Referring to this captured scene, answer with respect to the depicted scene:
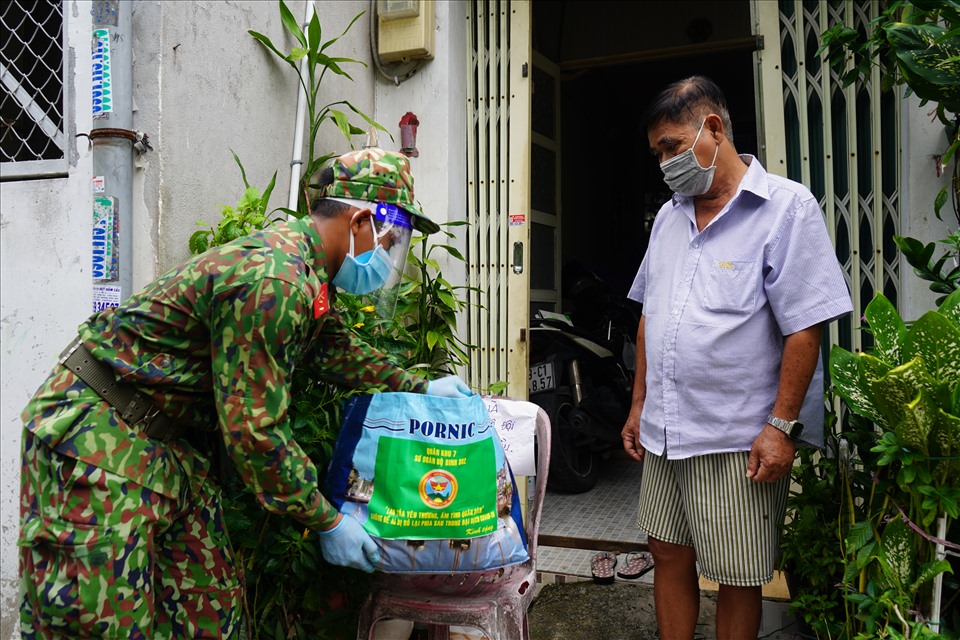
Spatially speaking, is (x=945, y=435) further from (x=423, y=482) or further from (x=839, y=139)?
(x=839, y=139)

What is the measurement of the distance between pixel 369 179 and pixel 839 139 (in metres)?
2.12

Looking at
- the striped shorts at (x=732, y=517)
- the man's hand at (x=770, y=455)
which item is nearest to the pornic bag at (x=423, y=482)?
the striped shorts at (x=732, y=517)

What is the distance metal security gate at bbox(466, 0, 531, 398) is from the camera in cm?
338

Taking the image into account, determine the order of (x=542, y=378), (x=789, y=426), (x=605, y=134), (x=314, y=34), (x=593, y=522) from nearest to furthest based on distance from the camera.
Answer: (x=789, y=426), (x=314, y=34), (x=593, y=522), (x=542, y=378), (x=605, y=134)

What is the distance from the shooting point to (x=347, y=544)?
1.66 meters

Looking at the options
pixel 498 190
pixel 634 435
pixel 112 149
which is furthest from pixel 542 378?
pixel 112 149

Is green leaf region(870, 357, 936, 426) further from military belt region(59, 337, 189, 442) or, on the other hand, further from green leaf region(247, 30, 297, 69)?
green leaf region(247, 30, 297, 69)

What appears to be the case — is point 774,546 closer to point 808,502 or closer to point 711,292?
point 808,502

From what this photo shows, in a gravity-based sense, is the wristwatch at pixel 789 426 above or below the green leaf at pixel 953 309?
below

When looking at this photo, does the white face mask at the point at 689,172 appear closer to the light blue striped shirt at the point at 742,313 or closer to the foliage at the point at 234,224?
the light blue striped shirt at the point at 742,313

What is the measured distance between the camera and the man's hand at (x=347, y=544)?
1.65 metres

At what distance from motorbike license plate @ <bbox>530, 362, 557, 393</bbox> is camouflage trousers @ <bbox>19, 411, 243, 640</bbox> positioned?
2.81m

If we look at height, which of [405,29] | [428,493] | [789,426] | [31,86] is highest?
[405,29]

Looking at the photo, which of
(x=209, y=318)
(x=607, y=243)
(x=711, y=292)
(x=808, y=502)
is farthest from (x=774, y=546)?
(x=607, y=243)
